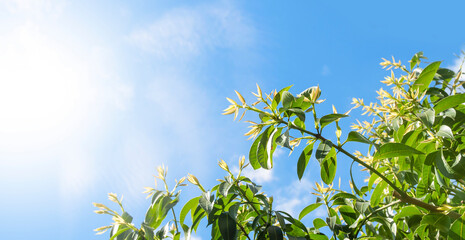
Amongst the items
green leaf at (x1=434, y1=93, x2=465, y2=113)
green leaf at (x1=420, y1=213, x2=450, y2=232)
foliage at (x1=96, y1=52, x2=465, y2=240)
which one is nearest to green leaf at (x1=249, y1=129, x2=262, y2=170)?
foliage at (x1=96, y1=52, x2=465, y2=240)

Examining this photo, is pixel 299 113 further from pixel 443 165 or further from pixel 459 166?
pixel 459 166

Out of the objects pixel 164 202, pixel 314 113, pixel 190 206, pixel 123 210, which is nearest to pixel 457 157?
pixel 314 113

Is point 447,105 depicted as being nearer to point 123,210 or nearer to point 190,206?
point 190,206

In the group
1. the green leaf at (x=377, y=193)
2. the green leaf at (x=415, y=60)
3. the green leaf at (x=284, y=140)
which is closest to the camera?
the green leaf at (x=284, y=140)

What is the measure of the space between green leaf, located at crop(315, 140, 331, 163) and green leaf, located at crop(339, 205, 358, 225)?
20.8 inches

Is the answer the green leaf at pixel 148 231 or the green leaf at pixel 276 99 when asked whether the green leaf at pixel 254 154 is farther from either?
the green leaf at pixel 148 231

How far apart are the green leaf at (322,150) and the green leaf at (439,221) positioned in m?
0.48

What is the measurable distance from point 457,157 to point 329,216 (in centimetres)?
62

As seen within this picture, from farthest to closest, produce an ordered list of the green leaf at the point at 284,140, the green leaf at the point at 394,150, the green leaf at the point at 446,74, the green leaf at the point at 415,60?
the green leaf at the point at 415,60 → the green leaf at the point at 446,74 → the green leaf at the point at 394,150 → the green leaf at the point at 284,140

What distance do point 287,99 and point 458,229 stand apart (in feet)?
2.70

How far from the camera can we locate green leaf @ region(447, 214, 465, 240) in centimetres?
145

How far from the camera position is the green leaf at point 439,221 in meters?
1.51

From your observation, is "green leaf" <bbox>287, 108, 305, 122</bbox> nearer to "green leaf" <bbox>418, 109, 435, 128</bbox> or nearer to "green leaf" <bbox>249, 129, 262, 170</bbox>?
"green leaf" <bbox>249, 129, 262, 170</bbox>

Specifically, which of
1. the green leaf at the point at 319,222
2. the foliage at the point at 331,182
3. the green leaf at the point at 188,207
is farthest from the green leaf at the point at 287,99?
the green leaf at the point at 319,222
